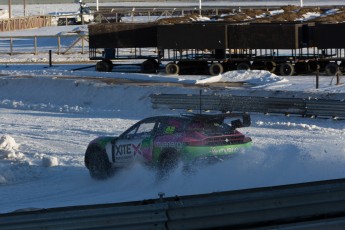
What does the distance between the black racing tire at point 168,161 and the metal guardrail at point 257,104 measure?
947 centimetres

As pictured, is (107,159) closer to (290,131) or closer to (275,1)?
(290,131)

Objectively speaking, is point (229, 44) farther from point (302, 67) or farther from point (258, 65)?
point (302, 67)

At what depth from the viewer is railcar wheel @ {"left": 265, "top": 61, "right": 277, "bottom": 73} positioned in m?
41.6

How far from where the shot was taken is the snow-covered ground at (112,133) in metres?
16.1

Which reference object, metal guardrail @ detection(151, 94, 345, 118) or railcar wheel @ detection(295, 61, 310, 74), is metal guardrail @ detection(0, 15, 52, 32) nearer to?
railcar wheel @ detection(295, 61, 310, 74)

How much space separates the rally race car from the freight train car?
22.9 meters

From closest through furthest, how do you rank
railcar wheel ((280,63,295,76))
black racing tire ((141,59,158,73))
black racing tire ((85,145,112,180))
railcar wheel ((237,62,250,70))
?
1. black racing tire ((85,145,112,180))
2. railcar wheel ((280,63,295,76))
3. railcar wheel ((237,62,250,70))
4. black racing tire ((141,59,158,73))

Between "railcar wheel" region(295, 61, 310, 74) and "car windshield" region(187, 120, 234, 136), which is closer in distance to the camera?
"car windshield" region(187, 120, 234, 136)

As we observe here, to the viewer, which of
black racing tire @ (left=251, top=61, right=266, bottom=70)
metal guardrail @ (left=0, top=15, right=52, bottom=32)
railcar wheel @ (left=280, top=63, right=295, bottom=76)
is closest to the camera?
railcar wheel @ (left=280, top=63, right=295, bottom=76)

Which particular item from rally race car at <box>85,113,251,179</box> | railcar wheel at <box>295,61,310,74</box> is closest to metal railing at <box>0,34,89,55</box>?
railcar wheel at <box>295,61,310,74</box>

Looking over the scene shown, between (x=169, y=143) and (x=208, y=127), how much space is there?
80cm

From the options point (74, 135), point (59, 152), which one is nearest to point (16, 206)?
point (59, 152)

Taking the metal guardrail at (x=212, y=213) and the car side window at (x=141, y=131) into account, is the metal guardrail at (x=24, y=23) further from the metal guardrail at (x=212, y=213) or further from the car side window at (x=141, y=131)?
the metal guardrail at (x=212, y=213)

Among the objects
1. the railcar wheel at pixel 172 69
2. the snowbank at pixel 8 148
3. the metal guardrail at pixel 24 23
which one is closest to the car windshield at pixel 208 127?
the snowbank at pixel 8 148
